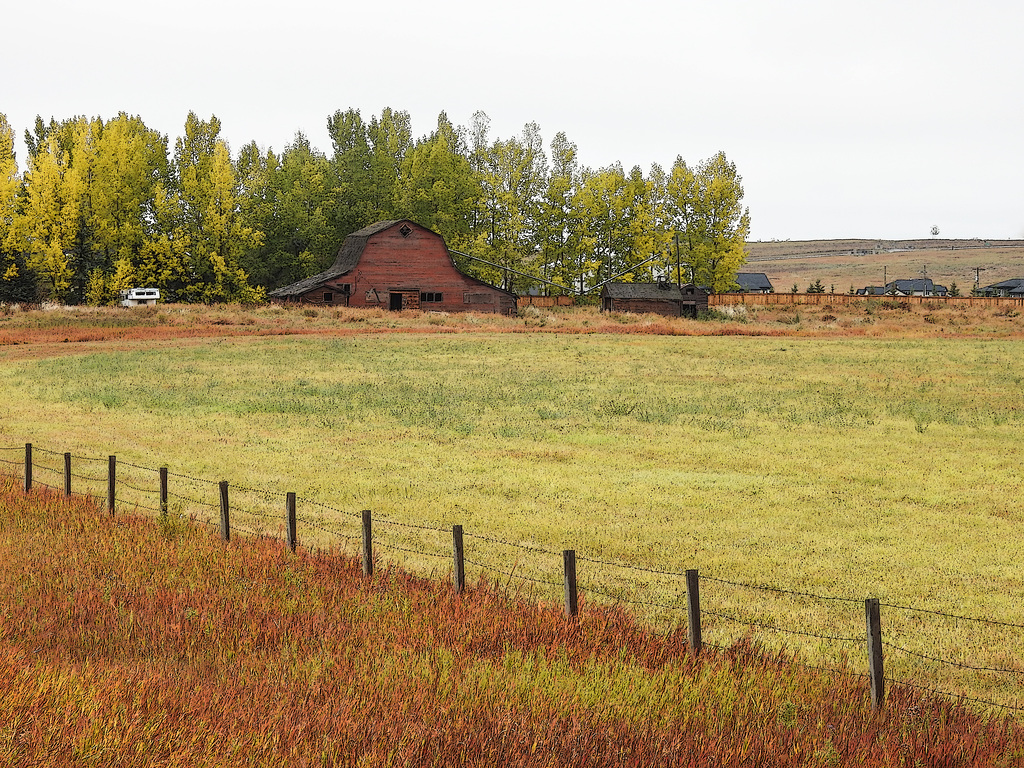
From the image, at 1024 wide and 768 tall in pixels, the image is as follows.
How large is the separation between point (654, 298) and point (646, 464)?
6633 centimetres

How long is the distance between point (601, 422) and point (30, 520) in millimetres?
18565

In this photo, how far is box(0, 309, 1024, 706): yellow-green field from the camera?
564 inches

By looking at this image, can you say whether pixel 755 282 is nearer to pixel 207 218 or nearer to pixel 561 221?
pixel 561 221

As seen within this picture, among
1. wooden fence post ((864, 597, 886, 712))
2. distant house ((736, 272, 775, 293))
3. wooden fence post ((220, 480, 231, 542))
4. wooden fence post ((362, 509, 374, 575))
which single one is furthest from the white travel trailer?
distant house ((736, 272, 775, 293))

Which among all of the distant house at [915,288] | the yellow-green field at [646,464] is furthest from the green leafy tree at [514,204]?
the distant house at [915,288]

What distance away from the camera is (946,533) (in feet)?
59.1

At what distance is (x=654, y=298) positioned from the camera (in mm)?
89562

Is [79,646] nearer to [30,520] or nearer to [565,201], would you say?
[30,520]

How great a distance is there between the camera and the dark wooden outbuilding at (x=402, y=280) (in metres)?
82.1

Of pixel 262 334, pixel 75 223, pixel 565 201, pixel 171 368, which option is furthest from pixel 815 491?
pixel 565 201

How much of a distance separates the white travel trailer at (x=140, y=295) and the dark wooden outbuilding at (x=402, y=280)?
1004 centimetres

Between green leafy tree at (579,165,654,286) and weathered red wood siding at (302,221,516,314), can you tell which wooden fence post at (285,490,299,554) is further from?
green leafy tree at (579,165,654,286)

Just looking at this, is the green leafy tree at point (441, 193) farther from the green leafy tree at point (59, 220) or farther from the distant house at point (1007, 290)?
the distant house at point (1007, 290)

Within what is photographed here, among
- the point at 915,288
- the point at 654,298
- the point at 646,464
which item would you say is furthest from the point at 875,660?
the point at 915,288
